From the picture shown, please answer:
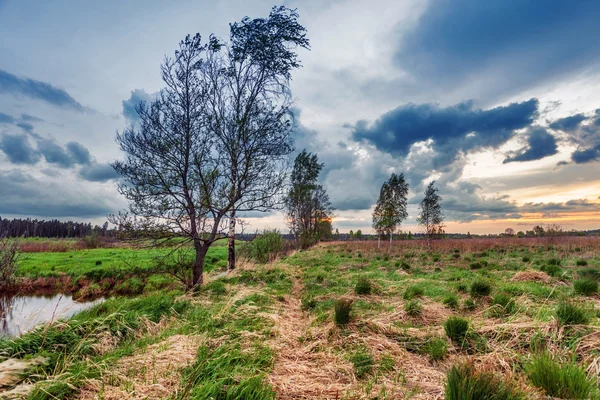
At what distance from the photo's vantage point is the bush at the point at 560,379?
209 centimetres

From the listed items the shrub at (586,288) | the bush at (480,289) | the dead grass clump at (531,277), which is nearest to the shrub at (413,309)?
the bush at (480,289)

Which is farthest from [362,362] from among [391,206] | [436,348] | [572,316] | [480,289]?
[391,206]

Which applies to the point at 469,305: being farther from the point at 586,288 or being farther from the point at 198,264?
the point at 198,264

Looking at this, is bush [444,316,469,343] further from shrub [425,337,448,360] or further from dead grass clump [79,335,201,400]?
dead grass clump [79,335,201,400]

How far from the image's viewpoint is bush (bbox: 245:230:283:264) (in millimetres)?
19969

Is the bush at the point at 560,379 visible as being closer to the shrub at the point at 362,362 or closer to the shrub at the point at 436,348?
the shrub at the point at 436,348

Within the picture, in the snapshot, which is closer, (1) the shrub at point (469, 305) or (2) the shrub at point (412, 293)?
(1) the shrub at point (469, 305)

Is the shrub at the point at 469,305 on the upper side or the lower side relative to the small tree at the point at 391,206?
lower

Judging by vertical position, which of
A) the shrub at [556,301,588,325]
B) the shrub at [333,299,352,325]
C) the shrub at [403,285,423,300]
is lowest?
the shrub at [403,285,423,300]

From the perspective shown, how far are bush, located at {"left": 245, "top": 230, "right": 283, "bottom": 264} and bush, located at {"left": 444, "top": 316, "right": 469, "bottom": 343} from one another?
1650 cm

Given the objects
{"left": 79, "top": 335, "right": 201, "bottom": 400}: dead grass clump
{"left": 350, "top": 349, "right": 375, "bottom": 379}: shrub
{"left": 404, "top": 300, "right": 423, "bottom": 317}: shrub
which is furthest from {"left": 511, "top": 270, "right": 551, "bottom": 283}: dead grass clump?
{"left": 79, "top": 335, "right": 201, "bottom": 400}: dead grass clump

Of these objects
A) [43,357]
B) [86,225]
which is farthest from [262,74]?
[86,225]

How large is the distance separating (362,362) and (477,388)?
1.66 m

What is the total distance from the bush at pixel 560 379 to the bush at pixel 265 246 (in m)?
18.1
